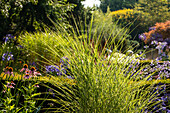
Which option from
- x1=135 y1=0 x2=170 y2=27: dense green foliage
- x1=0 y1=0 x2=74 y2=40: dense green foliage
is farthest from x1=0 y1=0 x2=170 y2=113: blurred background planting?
x1=135 y1=0 x2=170 y2=27: dense green foliage

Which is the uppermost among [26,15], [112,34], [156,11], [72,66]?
[26,15]

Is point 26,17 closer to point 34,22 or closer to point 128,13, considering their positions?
point 34,22


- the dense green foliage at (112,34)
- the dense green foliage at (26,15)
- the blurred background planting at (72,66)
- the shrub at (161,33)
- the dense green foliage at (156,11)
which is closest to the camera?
the blurred background planting at (72,66)

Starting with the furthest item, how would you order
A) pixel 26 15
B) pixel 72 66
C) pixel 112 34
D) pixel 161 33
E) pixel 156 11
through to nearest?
pixel 156 11 → pixel 161 33 → pixel 26 15 → pixel 112 34 → pixel 72 66

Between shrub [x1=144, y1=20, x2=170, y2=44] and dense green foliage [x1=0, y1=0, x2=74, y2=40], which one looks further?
shrub [x1=144, y1=20, x2=170, y2=44]

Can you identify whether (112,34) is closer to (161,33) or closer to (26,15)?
(26,15)

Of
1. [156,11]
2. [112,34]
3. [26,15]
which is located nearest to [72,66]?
[112,34]

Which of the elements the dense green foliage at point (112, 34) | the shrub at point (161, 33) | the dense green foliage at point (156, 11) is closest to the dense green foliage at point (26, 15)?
the dense green foliage at point (112, 34)

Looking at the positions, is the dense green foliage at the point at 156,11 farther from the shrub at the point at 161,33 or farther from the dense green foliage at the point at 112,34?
the shrub at the point at 161,33

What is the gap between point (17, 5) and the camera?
6.18 m

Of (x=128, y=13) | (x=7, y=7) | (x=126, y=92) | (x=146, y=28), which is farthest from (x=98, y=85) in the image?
(x=128, y=13)

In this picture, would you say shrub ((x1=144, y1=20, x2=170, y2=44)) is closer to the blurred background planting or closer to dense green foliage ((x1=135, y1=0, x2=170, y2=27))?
the blurred background planting

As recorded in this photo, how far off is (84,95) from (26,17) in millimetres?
5864

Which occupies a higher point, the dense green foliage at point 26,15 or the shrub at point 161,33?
the dense green foliage at point 26,15
